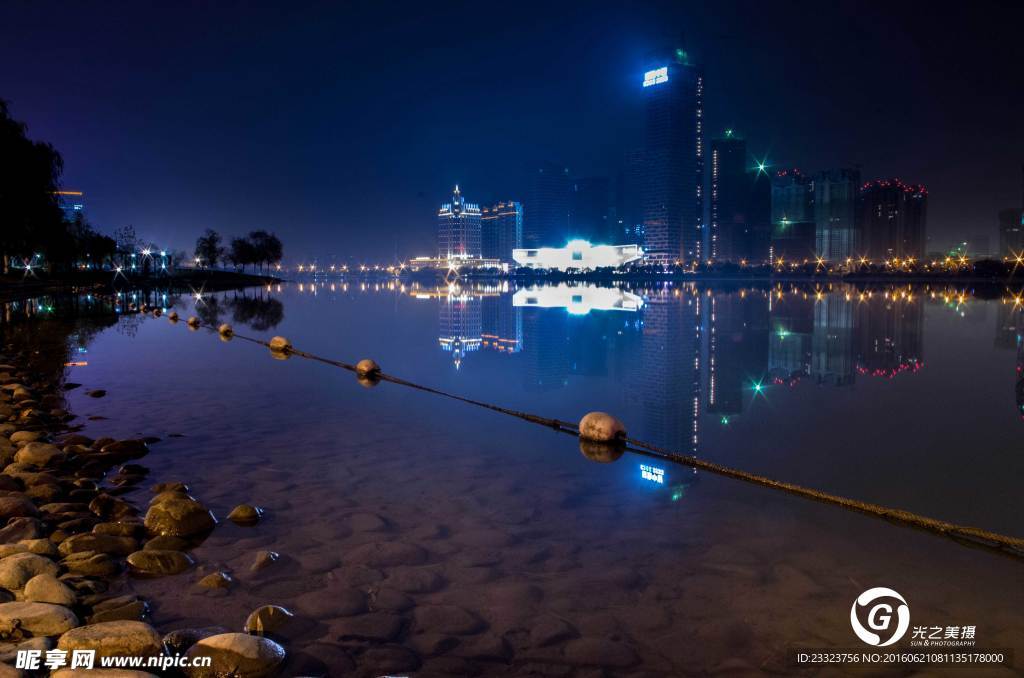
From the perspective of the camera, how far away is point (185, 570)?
5.59m

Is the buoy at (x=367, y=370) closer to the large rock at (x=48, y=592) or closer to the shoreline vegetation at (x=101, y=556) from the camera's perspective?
the shoreline vegetation at (x=101, y=556)

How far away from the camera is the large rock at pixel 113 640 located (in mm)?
4062

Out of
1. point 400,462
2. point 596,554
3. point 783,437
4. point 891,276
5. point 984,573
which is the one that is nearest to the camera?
point 984,573

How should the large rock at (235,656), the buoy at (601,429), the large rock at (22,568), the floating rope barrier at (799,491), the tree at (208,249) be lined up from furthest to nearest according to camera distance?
the tree at (208,249) → the buoy at (601,429) → the floating rope barrier at (799,491) → the large rock at (22,568) → the large rock at (235,656)

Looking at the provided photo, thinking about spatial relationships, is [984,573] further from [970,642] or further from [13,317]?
[13,317]

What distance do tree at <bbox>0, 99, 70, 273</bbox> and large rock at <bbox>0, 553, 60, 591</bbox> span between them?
4002 cm

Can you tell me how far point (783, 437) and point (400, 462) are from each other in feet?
19.4

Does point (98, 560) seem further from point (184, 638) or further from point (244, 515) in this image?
point (184, 638)

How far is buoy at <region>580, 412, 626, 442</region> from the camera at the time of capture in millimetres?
9383

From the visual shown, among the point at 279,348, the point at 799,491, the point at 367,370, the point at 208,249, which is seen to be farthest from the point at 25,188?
the point at 208,249

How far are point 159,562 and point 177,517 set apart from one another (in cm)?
84

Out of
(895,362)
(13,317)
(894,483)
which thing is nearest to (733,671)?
(894,483)
